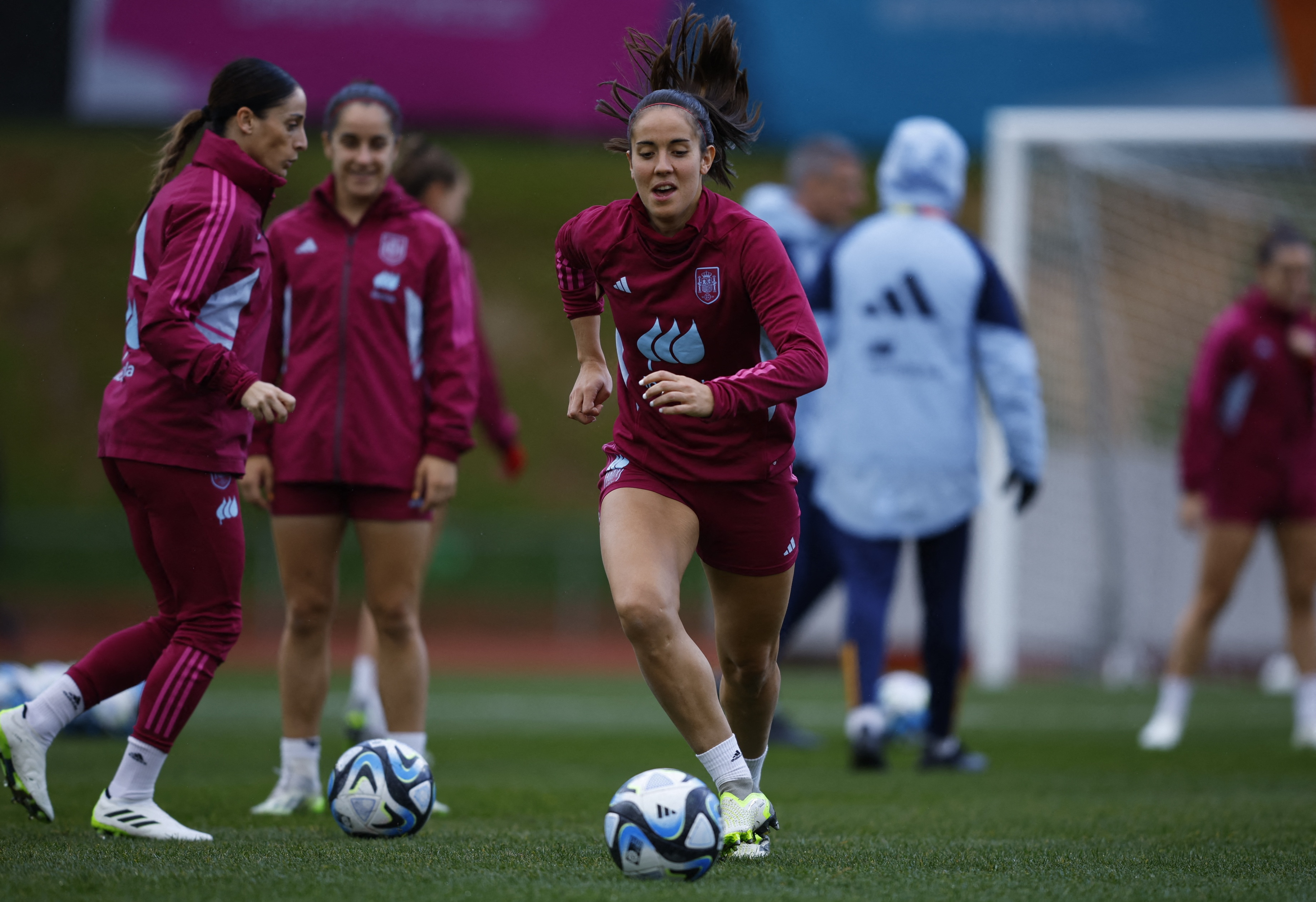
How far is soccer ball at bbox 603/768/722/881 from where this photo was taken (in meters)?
3.33

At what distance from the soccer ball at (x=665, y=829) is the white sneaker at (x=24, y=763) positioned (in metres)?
1.79

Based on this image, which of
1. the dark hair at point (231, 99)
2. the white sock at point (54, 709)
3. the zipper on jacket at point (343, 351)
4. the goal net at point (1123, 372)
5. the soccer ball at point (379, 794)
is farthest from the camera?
the goal net at point (1123, 372)

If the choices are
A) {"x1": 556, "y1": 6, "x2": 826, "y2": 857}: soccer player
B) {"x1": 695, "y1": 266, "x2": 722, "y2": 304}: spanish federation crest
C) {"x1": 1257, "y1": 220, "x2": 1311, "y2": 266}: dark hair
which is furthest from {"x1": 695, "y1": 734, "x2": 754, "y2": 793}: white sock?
{"x1": 1257, "y1": 220, "x2": 1311, "y2": 266}: dark hair

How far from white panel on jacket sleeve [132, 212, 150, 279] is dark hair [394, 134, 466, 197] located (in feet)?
5.89

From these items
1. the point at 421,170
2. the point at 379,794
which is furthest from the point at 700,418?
the point at 421,170

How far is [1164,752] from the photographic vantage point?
7.10 meters

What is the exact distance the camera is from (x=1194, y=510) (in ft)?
24.8

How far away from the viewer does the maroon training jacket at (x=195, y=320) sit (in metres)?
3.92

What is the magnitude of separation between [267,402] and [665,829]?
1.52m

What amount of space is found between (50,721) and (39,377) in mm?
25538

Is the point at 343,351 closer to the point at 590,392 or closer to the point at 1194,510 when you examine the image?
the point at 590,392

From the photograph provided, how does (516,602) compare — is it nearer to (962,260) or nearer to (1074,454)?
(1074,454)

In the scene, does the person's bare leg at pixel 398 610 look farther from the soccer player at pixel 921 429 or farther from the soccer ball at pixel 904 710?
the soccer ball at pixel 904 710

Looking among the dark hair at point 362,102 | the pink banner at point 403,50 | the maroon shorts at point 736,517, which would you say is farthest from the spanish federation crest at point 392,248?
the pink banner at point 403,50
